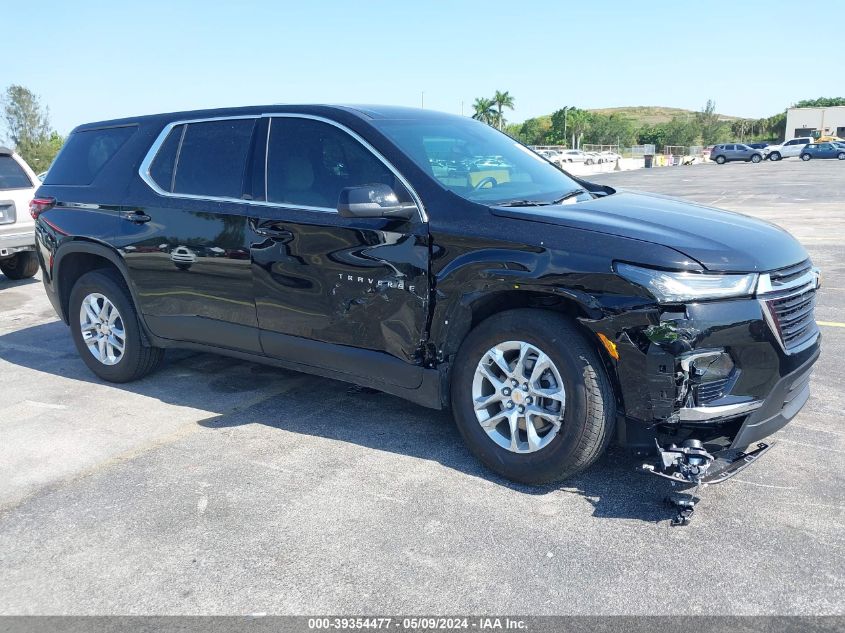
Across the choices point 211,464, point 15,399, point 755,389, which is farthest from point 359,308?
point 15,399

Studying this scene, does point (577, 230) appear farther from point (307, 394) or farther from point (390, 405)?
point (307, 394)

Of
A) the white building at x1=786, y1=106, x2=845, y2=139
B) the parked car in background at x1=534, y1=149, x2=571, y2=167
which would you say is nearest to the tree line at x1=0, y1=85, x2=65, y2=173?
the parked car in background at x1=534, y1=149, x2=571, y2=167

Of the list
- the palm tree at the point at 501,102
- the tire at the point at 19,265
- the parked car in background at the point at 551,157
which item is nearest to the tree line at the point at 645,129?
the palm tree at the point at 501,102

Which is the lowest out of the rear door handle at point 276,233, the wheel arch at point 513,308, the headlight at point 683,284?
the wheel arch at point 513,308

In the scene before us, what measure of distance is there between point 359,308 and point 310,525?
123 cm

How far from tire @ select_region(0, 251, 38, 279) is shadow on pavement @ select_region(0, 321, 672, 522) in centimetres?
394

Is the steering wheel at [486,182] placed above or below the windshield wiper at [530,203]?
above

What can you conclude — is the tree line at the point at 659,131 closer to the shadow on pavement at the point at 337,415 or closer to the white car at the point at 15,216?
the white car at the point at 15,216

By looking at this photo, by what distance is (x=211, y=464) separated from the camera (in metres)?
3.99

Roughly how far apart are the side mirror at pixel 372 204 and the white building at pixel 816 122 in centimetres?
10599

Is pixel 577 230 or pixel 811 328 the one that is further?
pixel 811 328

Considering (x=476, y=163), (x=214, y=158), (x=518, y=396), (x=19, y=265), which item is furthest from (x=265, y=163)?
(x=19, y=265)

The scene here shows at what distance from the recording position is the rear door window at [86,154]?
5336 millimetres

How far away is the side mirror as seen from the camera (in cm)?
363
